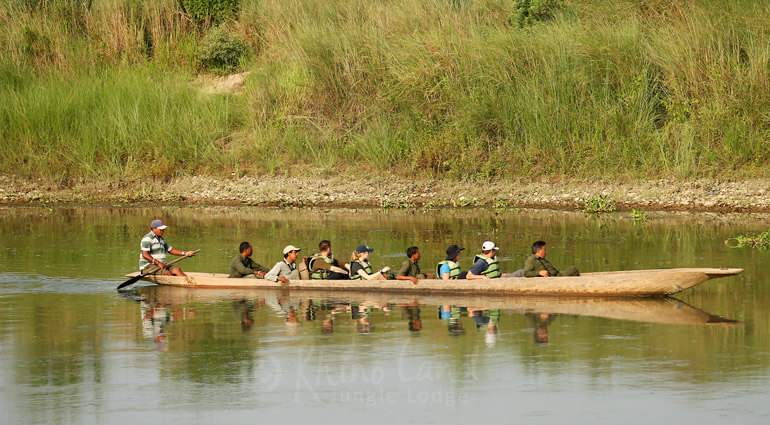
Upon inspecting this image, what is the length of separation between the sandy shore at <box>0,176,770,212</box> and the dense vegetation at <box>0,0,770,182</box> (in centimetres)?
41

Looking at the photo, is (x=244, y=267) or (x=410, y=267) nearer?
(x=410, y=267)

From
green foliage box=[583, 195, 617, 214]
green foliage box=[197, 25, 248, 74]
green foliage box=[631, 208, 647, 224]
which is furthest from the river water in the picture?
green foliage box=[197, 25, 248, 74]

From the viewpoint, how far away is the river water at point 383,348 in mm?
10289

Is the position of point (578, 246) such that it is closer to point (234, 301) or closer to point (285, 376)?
point (234, 301)

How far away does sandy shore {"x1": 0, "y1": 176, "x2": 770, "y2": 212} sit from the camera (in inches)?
1015

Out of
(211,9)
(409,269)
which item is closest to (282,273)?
(409,269)

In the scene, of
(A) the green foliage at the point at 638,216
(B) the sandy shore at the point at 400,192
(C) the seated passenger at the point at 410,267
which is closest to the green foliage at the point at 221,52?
(B) the sandy shore at the point at 400,192

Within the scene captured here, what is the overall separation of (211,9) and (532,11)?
11.5 metres

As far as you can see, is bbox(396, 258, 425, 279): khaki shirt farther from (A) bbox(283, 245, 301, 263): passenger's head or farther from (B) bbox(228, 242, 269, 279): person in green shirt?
(B) bbox(228, 242, 269, 279): person in green shirt

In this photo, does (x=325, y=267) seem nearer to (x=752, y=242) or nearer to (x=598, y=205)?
(x=752, y=242)

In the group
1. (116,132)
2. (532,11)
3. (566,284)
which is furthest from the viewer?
(116,132)

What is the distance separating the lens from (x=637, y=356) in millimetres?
12016

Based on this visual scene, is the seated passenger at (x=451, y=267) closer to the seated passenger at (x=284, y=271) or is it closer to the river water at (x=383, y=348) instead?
the river water at (x=383, y=348)

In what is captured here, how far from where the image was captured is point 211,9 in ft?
118
